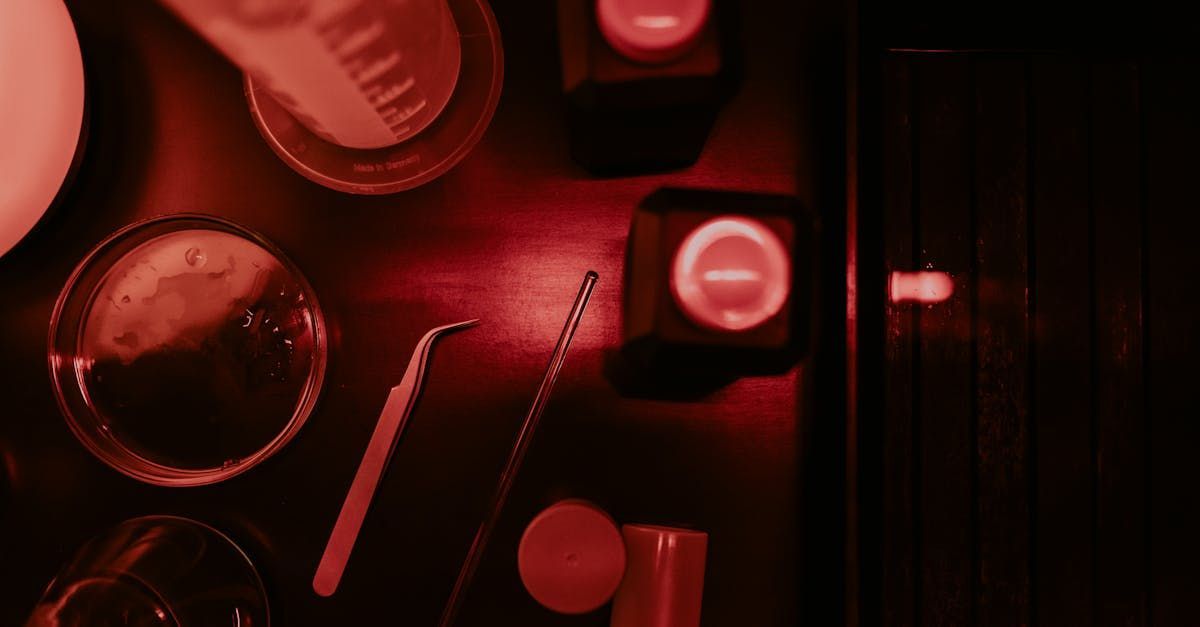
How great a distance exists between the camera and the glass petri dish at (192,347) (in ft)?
1.26

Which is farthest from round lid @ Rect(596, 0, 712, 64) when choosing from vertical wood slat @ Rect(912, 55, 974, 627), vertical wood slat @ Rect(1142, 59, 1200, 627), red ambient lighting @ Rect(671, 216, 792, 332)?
vertical wood slat @ Rect(1142, 59, 1200, 627)

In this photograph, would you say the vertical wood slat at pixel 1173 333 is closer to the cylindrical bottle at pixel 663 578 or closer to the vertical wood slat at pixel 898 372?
the vertical wood slat at pixel 898 372

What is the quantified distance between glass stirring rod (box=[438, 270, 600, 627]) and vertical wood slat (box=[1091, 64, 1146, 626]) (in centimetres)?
29

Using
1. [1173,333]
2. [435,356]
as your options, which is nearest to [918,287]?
→ [1173,333]

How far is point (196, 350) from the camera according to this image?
39cm

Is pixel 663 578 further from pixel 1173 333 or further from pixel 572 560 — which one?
pixel 1173 333

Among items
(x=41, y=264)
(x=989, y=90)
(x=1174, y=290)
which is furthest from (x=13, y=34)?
(x=1174, y=290)

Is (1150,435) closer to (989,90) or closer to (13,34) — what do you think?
(989,90)

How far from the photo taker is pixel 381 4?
0.29 m

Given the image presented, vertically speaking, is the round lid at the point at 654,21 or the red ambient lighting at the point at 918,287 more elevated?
the round lid at the point at 654,21

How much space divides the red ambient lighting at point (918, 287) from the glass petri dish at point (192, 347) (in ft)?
1.05

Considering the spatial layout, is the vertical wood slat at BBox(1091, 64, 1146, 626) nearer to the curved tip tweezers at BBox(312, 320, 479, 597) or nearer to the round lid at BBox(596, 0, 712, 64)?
the round lid at BBox(596, 0, 712, 64)

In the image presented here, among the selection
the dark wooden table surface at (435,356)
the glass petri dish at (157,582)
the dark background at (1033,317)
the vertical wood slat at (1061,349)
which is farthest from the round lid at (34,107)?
the vertical wood slat at (1061,349)

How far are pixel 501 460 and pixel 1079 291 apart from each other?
1.12 feet
